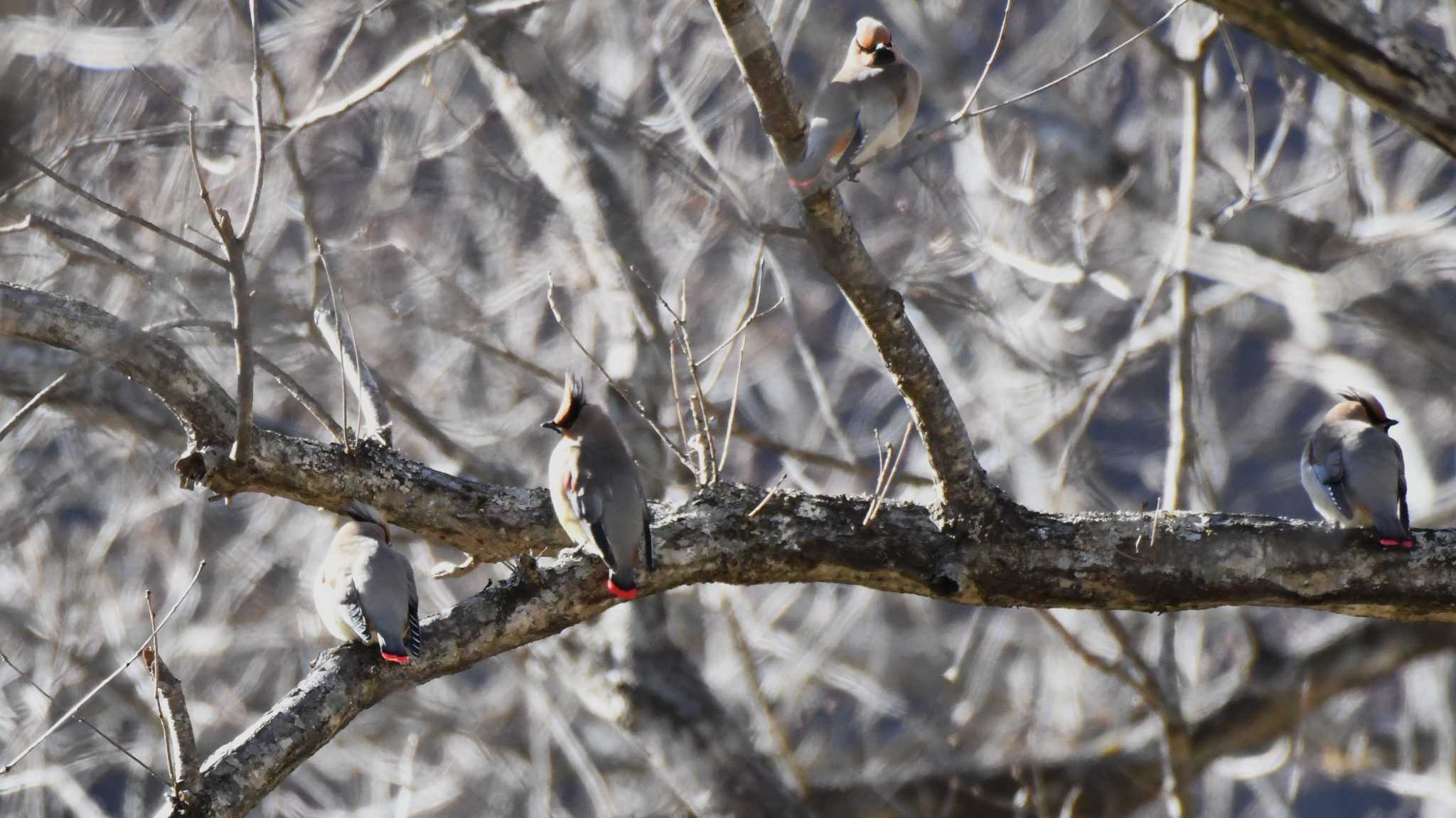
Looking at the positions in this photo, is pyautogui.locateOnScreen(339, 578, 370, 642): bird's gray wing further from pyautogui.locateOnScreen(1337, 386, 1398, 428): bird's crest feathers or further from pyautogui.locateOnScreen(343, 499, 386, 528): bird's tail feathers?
pyautogui.locateOnScreen(1337, 386, 1398, 428): bird's crest feathers

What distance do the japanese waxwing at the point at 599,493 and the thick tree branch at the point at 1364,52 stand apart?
6.36 ft

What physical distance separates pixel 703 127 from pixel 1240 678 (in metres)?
3.70

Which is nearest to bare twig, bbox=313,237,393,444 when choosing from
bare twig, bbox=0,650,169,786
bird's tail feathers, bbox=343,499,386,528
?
bird's tail feathers, bbox=343,499,386,528

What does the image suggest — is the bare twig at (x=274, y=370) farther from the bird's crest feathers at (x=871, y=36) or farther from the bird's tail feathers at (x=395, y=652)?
the bird's crest feathers at (x=871, y=36)

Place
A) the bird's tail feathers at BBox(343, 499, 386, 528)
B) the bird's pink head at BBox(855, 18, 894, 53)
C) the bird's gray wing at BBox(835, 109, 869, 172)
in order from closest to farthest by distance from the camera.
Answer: the bird's tail feathers at BBox(343, 499, 386, 528) < the bird's gray wing at BBox(835, 109, 869, 172) < the bird's pink head at BBox(855, 18, 894, 53)

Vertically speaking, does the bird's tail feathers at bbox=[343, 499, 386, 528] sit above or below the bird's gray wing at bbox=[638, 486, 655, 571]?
above

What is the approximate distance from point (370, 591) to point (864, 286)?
1.49 meters

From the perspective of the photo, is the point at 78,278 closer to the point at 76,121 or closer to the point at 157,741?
the point at 157,741

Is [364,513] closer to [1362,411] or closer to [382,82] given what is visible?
[382,82]

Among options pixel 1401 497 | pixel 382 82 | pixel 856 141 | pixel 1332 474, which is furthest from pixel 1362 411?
pixel 382 82

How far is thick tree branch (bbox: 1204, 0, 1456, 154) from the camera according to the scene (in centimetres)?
226

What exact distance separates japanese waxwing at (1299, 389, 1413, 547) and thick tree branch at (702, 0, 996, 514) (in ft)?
3.38

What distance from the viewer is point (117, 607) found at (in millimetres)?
8562

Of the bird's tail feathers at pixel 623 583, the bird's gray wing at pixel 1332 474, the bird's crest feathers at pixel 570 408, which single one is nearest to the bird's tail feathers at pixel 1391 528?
the bird's gray wing at pixel 1332 474
